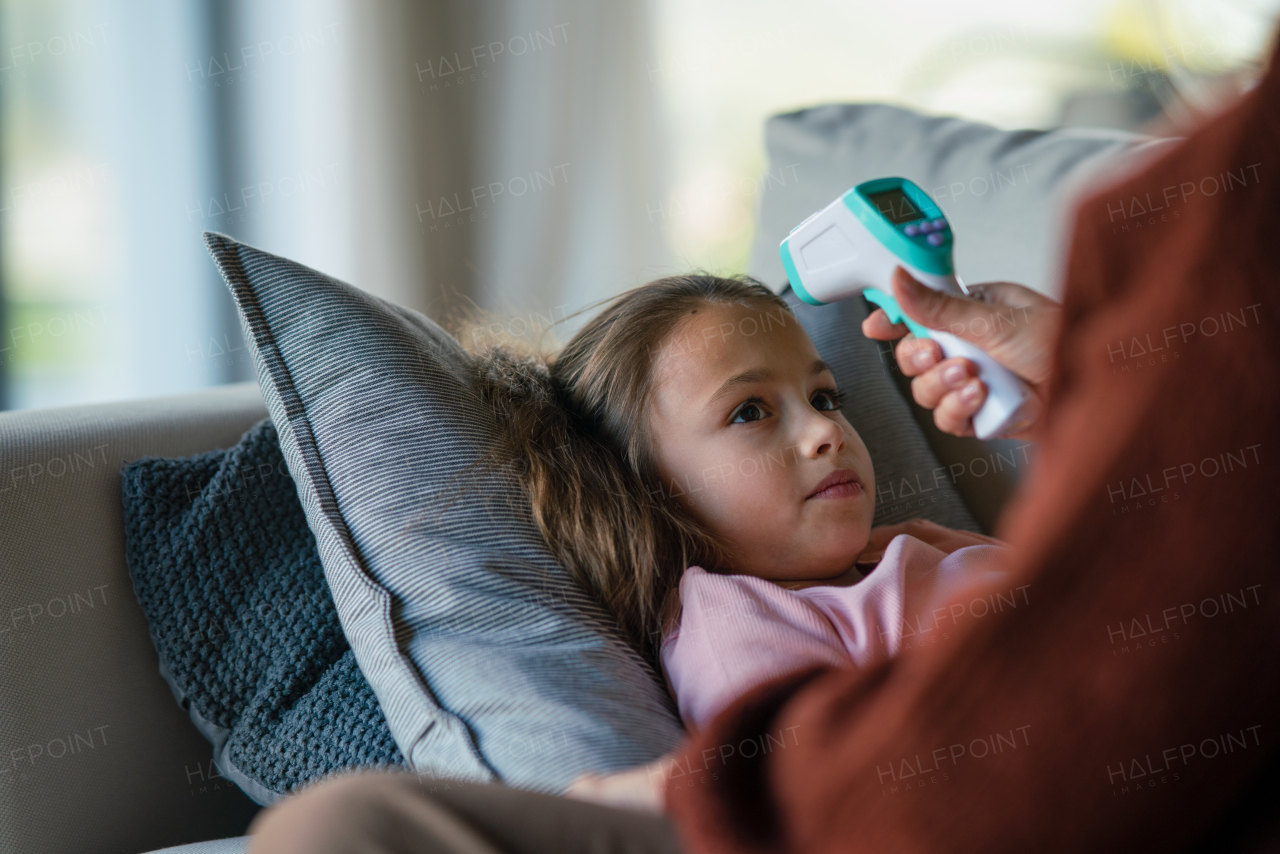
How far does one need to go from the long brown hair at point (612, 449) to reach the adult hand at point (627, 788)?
0.63 feet

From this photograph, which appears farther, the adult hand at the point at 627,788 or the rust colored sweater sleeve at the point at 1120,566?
the adult hand at the point at 627,788

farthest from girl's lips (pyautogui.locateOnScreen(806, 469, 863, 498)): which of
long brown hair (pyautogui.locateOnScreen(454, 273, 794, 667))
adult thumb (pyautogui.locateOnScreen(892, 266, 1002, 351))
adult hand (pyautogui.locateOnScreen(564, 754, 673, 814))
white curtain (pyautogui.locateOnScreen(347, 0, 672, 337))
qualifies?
white curtain (pyautogui.locateOnScreen(347, 0, 672, 337))

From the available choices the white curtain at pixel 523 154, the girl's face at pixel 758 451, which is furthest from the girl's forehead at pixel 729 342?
the white curtain at pixel 523 154

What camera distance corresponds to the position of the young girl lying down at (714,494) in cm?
78

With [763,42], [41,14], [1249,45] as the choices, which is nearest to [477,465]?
[41,14]

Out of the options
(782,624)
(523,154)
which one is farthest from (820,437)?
(523,154)

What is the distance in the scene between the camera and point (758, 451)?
890 mm

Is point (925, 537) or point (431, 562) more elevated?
point (431, 562)

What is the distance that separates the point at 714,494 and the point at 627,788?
1.19 ft

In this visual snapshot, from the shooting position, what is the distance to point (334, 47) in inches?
79.0

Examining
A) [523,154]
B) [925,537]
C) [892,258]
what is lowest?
[925,537]

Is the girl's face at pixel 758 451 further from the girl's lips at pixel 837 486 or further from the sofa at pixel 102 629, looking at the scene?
the sofa at pixel 102 629

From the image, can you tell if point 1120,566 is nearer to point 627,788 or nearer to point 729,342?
point 627,788

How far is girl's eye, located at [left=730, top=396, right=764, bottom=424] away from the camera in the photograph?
0.91 metres
